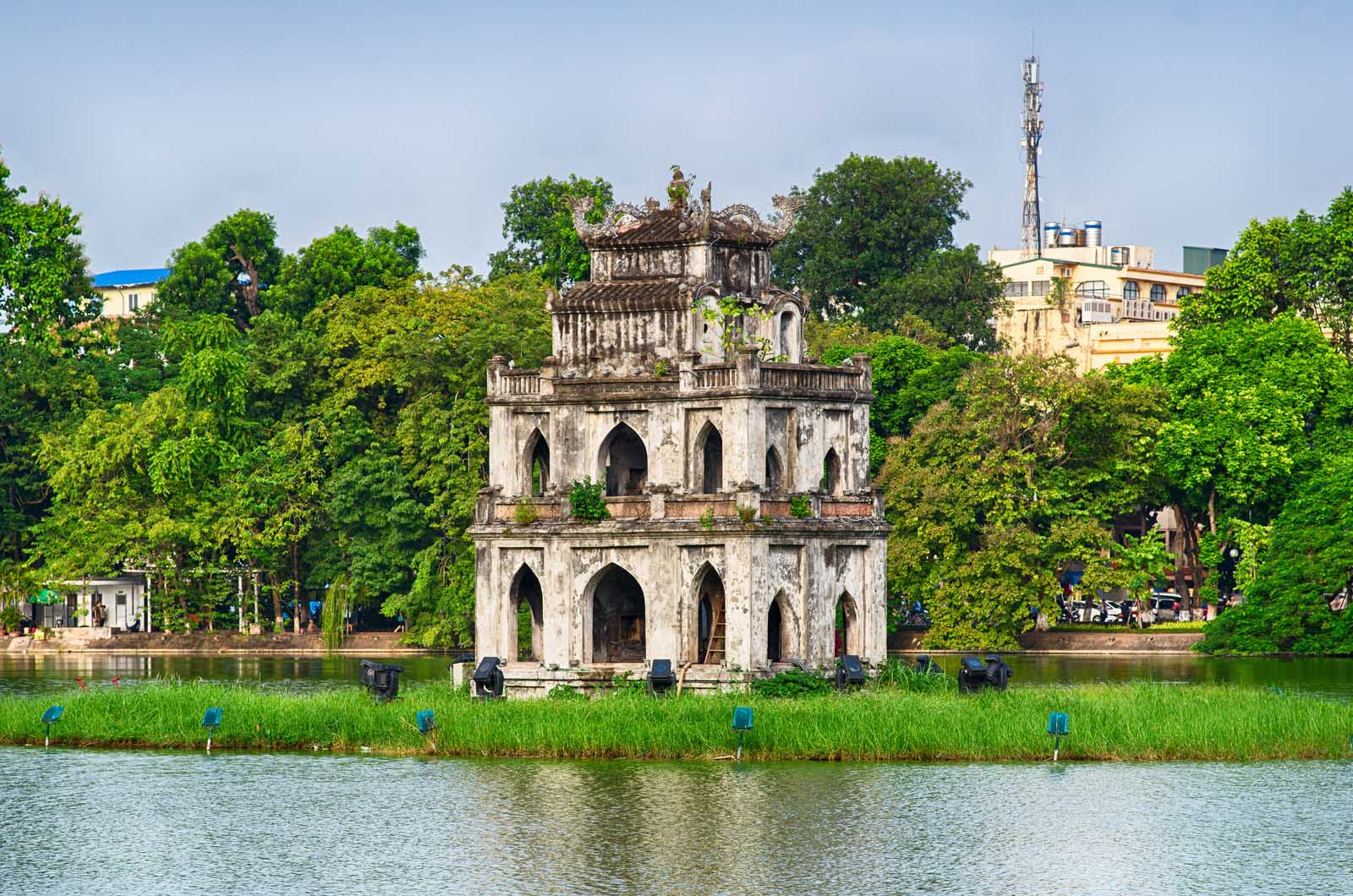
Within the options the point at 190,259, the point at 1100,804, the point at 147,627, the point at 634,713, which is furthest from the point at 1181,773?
the point at 190,259

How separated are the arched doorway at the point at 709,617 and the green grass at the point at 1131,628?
3076 cm

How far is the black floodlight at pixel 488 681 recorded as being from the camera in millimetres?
53594

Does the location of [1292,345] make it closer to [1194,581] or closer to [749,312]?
[1194,581]

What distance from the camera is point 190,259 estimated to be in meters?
106

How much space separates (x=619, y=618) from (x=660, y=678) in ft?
17.6

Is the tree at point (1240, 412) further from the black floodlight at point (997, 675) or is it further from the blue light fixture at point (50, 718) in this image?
the blue light fixture at point (50, 718)

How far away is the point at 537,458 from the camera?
2403 inches

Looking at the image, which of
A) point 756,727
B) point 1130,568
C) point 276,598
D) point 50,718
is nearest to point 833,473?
point 756,727

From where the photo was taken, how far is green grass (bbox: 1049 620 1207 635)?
8356 centimetres

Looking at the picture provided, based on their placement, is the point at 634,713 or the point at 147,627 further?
the point at 147,627

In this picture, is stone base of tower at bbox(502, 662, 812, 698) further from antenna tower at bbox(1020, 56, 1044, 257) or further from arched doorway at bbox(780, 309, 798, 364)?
antenna tower at bbox(1020, 56, 1044, 257)

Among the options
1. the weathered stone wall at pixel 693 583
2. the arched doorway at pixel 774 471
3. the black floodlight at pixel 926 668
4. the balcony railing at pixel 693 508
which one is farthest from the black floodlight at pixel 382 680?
the black floodlight at pixel 926 668

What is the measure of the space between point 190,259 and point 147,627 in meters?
18.2

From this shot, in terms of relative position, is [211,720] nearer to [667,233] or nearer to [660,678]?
[660,678]
